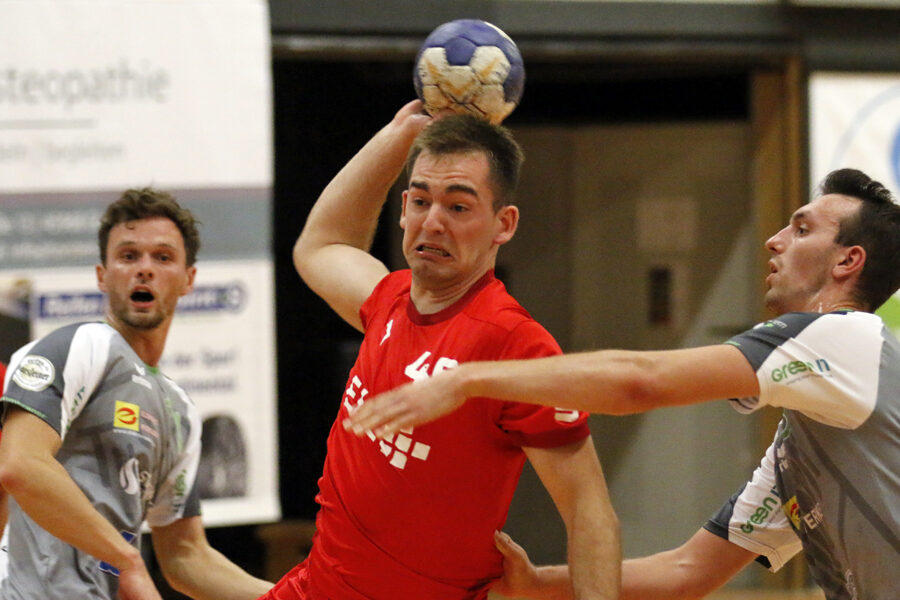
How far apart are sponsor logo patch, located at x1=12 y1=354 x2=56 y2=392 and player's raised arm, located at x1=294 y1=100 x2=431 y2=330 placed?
733 mm

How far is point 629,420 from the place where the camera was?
816 cm

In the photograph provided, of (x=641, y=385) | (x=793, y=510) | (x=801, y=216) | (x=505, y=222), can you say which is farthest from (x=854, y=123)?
(x=641, y=385)

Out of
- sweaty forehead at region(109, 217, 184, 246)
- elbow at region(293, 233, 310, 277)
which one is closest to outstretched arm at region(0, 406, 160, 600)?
sweaty forehead at region(109, 217, 184, 246)

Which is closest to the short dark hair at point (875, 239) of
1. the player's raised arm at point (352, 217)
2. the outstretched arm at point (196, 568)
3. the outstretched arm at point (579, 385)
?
the outstretched arm at point (579, 385)

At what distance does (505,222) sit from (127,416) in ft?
4.08

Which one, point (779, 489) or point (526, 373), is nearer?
point (526, 373)

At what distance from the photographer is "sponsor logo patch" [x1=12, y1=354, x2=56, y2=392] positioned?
3.03m

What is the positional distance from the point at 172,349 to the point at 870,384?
402cm

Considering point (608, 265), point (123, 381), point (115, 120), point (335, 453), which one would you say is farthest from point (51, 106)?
point (608, 265)

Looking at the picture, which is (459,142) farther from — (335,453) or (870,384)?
(870,384)

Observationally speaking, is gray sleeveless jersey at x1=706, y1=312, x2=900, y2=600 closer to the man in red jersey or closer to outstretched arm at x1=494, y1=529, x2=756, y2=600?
outstretched arm at x1=494, y1=529, x2=756, y2=600

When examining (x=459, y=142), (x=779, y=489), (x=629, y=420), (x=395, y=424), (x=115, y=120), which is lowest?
(x=629, y=420)

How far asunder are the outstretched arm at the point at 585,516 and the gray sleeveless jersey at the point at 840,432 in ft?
1.26

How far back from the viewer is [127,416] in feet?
10.7
